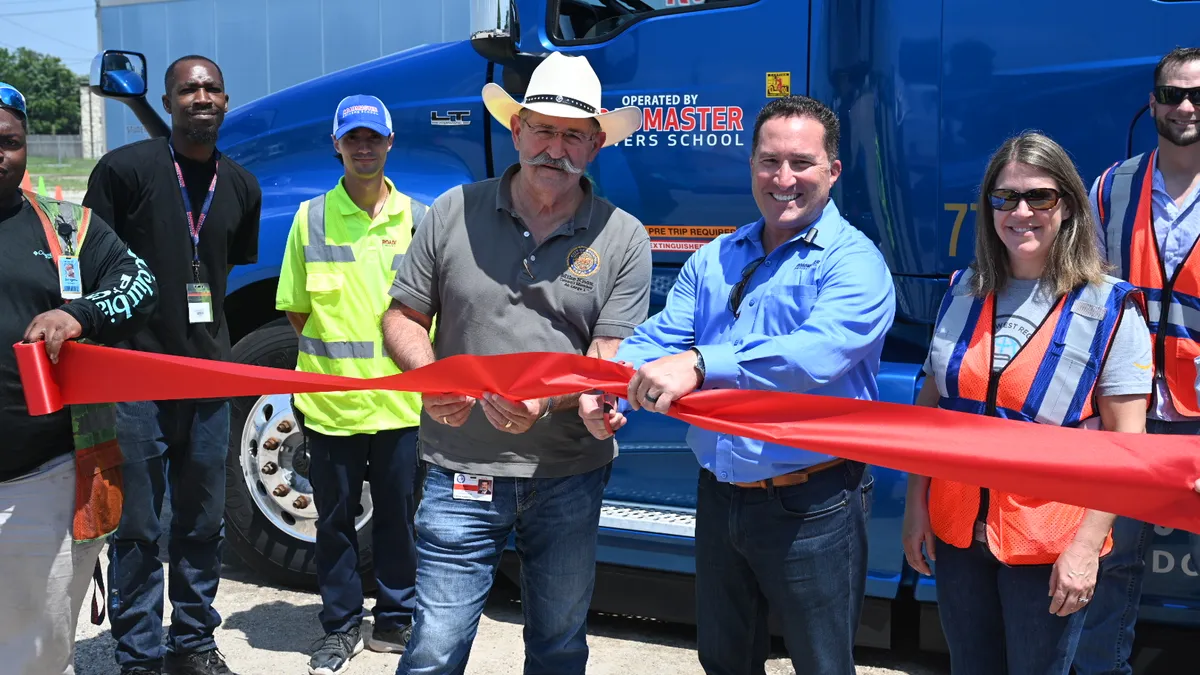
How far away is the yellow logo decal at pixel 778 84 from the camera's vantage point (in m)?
3.99

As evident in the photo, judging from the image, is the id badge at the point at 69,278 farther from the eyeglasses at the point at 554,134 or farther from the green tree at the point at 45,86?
the green tree at the point at 45,86

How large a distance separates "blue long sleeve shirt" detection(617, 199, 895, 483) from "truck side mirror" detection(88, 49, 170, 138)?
261 centimetres

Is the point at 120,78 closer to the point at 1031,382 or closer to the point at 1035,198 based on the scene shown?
the point at 1035,198

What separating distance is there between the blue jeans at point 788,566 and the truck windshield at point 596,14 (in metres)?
2.16

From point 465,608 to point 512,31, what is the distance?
2415mm

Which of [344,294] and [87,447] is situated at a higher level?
[344,294]

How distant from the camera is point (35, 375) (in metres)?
2.88

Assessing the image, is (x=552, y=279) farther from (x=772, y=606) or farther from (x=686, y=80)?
(x=686, y=80)

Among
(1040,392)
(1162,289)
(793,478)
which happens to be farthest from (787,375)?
(1162,289)

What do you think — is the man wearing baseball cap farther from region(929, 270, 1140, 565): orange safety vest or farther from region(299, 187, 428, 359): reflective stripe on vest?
region(929, 270, 1140, 565): orange safety vest

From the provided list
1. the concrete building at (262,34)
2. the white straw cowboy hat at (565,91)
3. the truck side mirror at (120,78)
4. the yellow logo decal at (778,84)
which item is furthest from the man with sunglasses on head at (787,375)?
the concrete building at (262,34)

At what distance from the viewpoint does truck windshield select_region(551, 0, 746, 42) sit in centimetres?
429

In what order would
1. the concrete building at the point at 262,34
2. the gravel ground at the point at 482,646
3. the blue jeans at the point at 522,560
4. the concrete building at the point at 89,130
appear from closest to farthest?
the blue jeans at the point at 522,560, the gravel ground at the point at 482,646, the concrete building at the point at 262,34, the concrete building at the point at 89,130

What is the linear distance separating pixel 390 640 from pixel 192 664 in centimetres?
73
